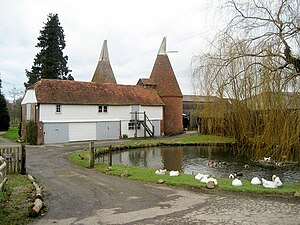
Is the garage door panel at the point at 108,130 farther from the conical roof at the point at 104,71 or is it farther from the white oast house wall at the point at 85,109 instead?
the conical roof at the point at 104,71

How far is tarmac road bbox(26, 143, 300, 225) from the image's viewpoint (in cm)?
813

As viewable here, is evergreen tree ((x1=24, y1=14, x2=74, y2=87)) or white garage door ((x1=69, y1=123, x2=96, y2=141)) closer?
white garage door ((x1=69, y1=123, x2=96, y2=141))

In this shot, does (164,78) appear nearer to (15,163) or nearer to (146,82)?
(146,82)

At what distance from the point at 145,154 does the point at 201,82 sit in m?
14.1

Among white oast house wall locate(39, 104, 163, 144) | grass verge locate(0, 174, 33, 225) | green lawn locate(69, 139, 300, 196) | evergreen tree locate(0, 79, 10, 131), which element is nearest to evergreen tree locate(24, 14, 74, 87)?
evergreen tree locate(0, 79, 10, 131)

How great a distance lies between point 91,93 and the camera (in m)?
39.0

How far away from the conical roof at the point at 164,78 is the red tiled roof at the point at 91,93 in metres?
1.35

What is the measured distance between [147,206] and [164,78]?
3809 cm

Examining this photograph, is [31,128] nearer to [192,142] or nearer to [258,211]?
[192,142]

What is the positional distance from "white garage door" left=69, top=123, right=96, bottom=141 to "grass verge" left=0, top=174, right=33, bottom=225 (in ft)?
74.7

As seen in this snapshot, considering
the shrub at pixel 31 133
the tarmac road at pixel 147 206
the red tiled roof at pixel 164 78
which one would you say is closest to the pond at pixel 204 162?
the tarmac road at pixel 147 206

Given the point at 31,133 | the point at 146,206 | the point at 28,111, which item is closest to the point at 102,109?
the point at 28,111

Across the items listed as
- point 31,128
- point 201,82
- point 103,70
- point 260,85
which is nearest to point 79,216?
point 260,85

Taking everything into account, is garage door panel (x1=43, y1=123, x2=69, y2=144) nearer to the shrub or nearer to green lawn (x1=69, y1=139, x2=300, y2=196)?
the shrub
